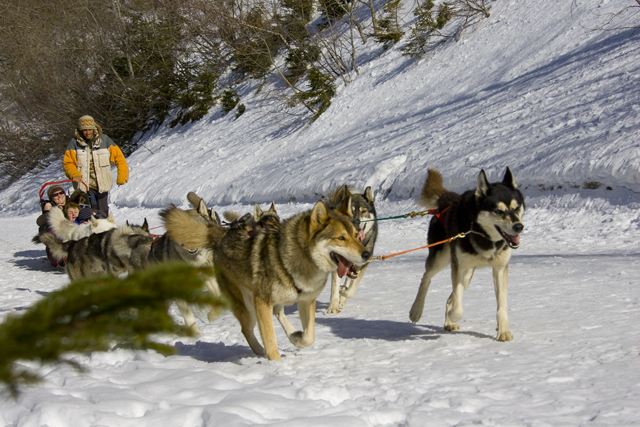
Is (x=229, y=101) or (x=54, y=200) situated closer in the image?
(x=54, y=200)

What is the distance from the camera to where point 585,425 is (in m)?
2.10

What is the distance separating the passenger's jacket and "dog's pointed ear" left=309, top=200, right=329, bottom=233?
5.60 metres

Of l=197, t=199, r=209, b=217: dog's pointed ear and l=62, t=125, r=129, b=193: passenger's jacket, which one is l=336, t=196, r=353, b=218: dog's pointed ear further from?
l=62, t=125, r=129, b=193: passenger's jacket

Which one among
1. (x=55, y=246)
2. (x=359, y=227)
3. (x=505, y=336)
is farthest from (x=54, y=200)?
(x=505, y=336)

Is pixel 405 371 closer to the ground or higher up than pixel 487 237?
closer to the ground

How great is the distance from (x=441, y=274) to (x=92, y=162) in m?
5.62

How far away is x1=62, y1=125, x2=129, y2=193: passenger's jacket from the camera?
805 centimetres

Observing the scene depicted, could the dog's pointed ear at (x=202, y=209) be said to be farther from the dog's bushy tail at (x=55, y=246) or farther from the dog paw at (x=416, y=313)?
the dog's bushy tail at (x=55, y=246)

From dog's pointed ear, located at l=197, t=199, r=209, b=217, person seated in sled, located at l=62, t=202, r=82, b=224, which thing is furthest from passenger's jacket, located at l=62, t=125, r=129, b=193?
dog's pointed ear, located at l=197, t=199, r=209, b=217

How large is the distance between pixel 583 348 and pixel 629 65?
27.9ft

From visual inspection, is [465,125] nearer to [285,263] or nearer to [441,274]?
[441,274]

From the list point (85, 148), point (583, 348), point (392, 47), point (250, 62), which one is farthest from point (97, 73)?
point (583, 348)

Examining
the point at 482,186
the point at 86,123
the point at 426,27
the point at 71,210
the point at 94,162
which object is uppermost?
the point at 86,123

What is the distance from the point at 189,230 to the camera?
380cm
